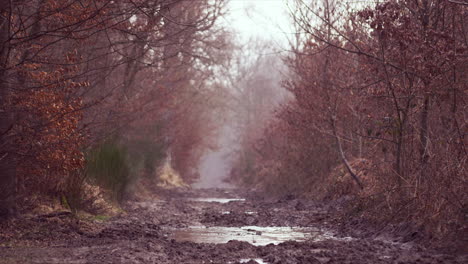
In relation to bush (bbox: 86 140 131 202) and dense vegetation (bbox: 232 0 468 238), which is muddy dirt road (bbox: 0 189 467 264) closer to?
dense vegetation (bbox: 232 0 468 238)

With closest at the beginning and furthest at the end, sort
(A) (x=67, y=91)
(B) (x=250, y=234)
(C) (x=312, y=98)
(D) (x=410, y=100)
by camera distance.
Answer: (A) (x=67, y=91)
(D) (x=410, y=100)
(B) (x=250, y=234)
(C) (x=312, y=98)

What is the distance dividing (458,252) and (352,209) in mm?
5161

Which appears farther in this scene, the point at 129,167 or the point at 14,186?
the point at 129,167

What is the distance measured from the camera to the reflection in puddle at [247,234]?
37.4ft

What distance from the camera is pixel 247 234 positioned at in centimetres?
1251

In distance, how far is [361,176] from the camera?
1658 centimetres

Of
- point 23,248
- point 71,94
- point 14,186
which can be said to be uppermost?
point 71,94

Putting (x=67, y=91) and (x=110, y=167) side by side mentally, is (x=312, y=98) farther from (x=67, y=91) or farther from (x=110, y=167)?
(x=67, y=91)

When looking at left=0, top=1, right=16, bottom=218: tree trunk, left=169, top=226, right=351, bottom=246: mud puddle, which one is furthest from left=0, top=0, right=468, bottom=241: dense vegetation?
left=169, top=226, right=351, bottom=246: mud puddle

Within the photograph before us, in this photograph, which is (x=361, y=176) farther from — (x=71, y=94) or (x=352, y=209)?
(x=71, y=94)

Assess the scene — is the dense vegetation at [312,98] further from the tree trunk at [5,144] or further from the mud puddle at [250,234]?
the mud puddle at [250,234]

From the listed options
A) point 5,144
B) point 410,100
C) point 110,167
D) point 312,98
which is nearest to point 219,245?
point 5,144

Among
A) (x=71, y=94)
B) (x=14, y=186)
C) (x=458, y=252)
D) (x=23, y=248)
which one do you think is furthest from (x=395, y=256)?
(x=71, y=94)

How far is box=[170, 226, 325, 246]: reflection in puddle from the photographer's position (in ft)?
37.4
